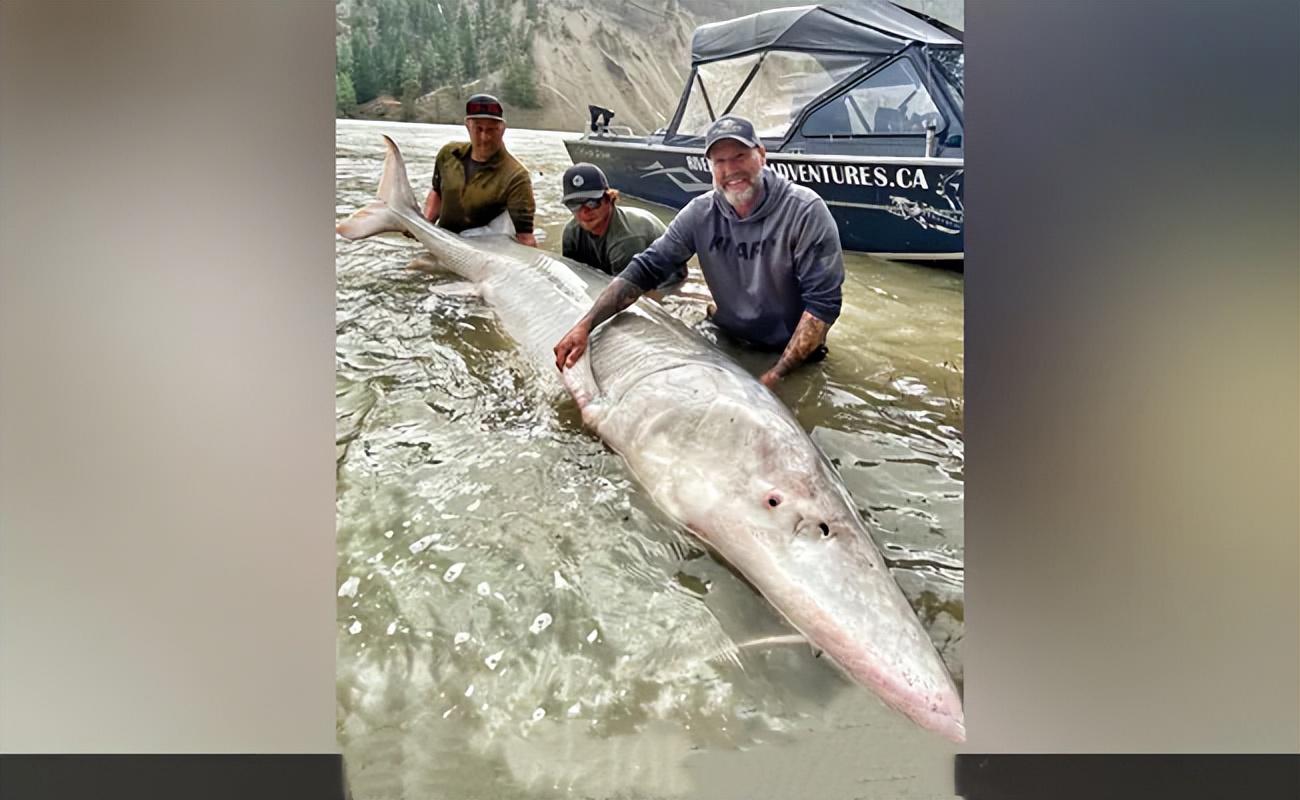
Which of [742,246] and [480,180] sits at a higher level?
[480,180]

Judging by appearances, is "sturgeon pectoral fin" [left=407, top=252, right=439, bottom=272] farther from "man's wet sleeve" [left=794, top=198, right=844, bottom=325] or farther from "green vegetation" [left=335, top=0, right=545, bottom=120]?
"man's wet sleeve" [left=794, top=198, right=844, bottom=325]

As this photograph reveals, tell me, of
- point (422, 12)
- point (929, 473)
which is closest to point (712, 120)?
point (422, 12)

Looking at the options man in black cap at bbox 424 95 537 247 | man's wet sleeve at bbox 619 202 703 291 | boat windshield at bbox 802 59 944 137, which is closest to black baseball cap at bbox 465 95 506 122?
man in black cap at bbox 424 95 537 247

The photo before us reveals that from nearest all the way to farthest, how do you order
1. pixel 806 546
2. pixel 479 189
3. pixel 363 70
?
pixel 806 546
pixel 363 70
pixel 479 189

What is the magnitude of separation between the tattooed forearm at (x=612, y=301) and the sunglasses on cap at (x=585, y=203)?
0.64 feet

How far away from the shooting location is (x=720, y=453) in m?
1.83

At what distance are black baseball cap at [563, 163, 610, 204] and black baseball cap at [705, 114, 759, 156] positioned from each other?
276 mm

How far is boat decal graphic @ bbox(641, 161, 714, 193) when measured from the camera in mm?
1929

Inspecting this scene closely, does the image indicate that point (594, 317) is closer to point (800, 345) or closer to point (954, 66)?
point (800, 345)

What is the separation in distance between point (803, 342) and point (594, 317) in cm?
52
